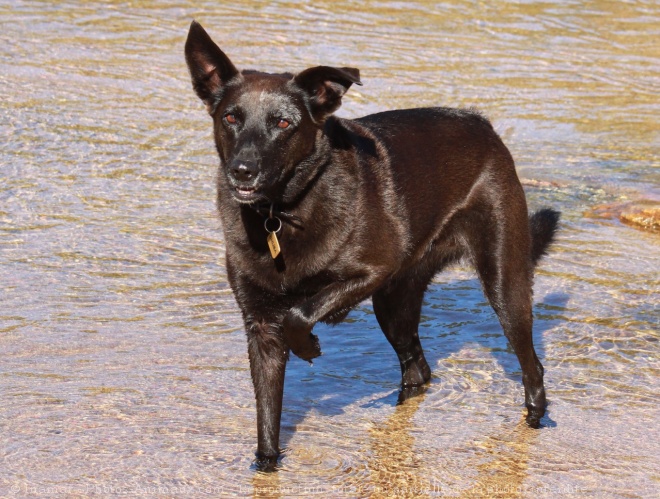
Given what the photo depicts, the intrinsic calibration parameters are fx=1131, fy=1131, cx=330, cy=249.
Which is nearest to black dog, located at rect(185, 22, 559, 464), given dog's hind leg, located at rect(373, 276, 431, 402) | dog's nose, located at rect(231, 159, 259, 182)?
dog's nose, located at rect(231, 159, 259, 182)

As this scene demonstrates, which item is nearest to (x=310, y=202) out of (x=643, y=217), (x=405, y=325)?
(x=405, y=325)

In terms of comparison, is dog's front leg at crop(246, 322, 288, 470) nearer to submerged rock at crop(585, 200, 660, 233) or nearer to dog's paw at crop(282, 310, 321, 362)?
dog's paw at crop(282, 310, 321, 362)

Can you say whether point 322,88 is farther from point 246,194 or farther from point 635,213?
point 635,213

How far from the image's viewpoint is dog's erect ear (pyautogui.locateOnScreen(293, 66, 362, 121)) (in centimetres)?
459

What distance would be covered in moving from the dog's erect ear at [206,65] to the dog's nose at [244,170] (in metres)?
0.56

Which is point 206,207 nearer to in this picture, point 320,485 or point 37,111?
point 37,111

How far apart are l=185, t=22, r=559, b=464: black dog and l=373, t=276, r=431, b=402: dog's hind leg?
0.36m

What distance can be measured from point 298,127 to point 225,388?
1.45m

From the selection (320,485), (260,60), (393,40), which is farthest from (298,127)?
(393,40)

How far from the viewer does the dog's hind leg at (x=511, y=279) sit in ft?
17.5

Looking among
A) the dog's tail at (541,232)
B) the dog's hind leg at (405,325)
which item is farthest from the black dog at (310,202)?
the dog's tail at (541,232)

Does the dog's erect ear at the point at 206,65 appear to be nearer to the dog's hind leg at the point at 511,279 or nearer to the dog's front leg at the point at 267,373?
the dog's front leg at the point at 267,373

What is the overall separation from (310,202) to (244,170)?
0.43 m

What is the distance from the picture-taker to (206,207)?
815 cm
